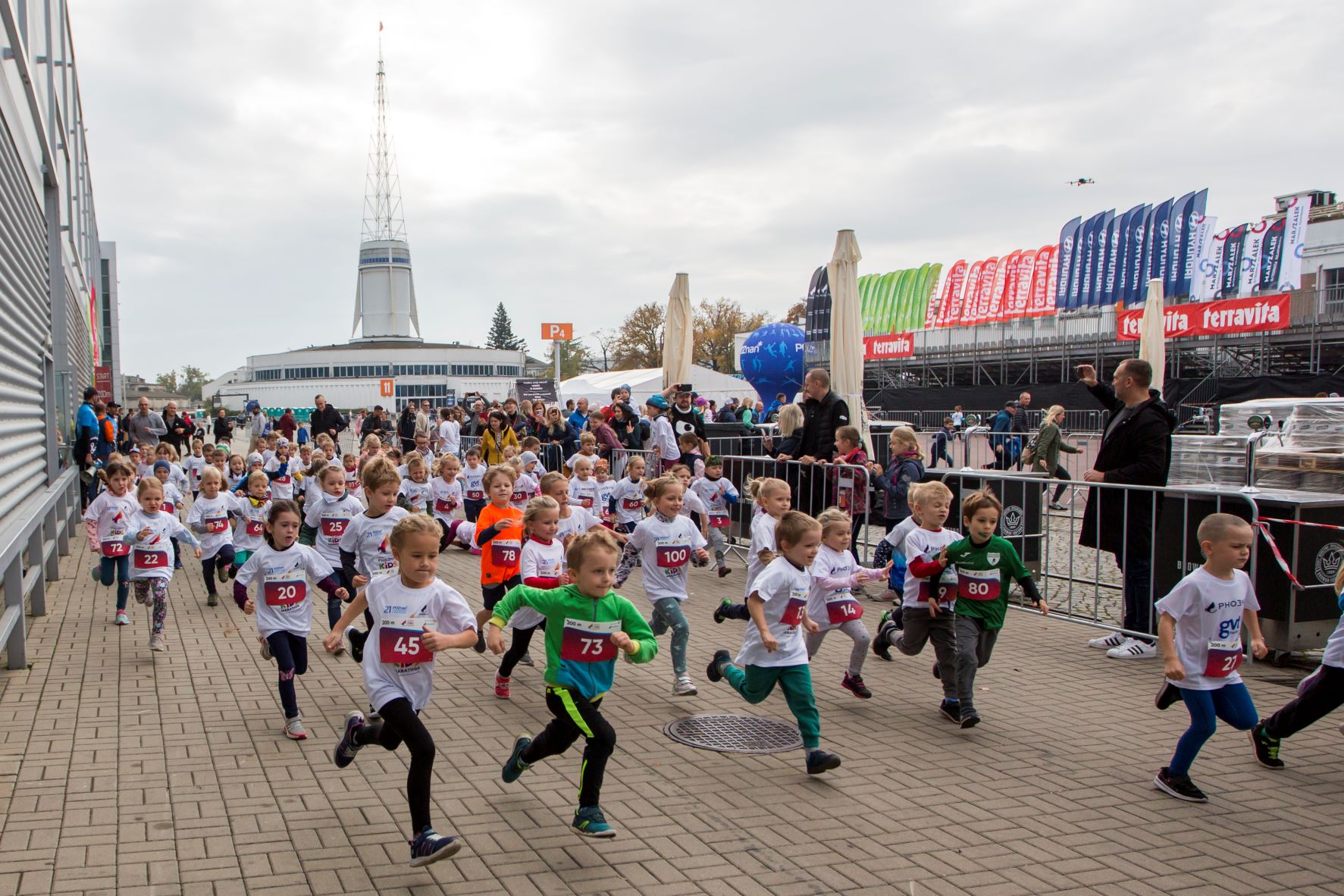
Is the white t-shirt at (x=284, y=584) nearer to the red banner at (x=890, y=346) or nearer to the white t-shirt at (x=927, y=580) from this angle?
the white t-shirt at (x=927, y=580)

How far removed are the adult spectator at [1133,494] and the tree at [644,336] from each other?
79.5m

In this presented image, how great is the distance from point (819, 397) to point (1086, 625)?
346 cm

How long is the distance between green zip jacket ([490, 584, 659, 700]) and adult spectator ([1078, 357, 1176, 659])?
197 inches

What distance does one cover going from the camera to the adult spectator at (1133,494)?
816 centimetres

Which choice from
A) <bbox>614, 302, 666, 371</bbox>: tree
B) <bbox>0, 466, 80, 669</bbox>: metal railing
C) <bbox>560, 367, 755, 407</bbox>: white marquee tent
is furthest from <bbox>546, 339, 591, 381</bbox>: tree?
<bbox>0, 466, 80, 669</bbox>: metal railing

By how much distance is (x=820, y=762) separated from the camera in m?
5.35

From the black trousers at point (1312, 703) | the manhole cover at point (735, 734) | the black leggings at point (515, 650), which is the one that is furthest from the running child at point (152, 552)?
the black trousers at point (1312, 703)

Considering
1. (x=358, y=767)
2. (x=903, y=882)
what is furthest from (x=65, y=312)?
(x=903, y=882)

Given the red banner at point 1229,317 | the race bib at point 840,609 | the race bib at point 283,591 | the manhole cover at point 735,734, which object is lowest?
the manhole cover at point 735,734

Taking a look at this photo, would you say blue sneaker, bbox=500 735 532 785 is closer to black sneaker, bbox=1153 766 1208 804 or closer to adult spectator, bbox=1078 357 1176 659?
black sneaker, bbox=1153 766 1208 804

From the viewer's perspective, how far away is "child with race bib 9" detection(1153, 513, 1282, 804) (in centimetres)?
510

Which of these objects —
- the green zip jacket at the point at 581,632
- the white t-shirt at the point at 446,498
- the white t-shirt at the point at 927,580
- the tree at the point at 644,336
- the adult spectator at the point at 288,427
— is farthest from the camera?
the tree at the point at 644,336

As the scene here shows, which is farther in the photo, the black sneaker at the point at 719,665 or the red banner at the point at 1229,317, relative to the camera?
the red banner at the point at 1229,317

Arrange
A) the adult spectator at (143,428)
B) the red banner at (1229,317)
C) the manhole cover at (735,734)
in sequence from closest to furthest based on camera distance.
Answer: the manhole cover at (735,734), the adult spectator at (143,428), the red banner at (1229,317)
